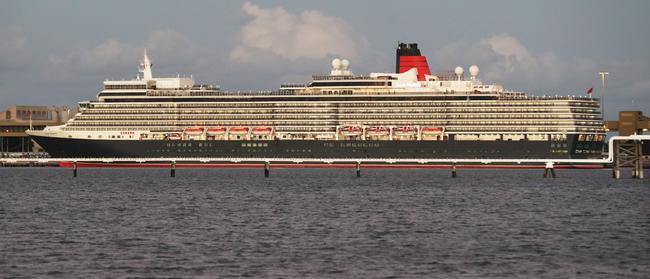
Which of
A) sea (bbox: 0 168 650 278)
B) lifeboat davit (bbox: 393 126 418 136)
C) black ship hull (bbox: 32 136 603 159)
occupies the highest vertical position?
lifeboat davit (bbox: 393 126 418 136)

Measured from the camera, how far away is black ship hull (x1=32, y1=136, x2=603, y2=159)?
134000mm

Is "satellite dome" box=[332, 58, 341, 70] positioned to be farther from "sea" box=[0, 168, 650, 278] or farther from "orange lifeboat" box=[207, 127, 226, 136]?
"sea" box=[0, 168, 650, 278]

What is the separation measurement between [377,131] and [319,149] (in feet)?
23.1

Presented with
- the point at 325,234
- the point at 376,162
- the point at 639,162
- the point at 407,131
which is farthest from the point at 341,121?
the point at 325,234

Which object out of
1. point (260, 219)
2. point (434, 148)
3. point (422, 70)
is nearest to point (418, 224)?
point (260, 219)

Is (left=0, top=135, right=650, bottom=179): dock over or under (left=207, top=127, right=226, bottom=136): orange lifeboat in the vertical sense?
under

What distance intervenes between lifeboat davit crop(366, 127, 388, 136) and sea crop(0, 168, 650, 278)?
52593mm

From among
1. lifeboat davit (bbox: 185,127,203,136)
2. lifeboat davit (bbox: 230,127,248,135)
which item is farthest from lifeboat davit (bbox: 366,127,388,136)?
lifeboat davit (bbox: 185,127,203,136)

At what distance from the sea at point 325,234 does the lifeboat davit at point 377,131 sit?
52593 millimetres

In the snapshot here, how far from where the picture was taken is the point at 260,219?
5978cm

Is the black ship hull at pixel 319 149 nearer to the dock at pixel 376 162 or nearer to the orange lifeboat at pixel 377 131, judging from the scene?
the dock at pixel 376 162

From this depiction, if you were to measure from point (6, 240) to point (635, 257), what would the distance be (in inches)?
978

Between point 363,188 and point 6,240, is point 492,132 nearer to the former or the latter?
point 363,188

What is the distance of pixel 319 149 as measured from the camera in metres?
140
